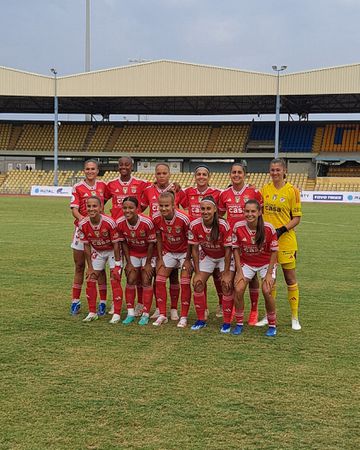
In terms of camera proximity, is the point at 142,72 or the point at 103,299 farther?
the point at 142,72

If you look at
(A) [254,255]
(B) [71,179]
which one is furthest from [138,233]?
(B) [71,179]

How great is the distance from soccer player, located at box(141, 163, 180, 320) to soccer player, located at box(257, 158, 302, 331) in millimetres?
1214

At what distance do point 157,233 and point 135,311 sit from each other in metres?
1.04

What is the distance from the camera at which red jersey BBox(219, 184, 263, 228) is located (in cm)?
581

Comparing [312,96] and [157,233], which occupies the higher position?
[312,96]

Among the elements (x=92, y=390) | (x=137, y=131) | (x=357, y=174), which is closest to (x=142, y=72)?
(x=137, y=131)

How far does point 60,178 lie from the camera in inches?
1718

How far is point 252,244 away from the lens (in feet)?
17.3

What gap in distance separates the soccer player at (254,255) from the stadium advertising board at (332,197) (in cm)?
2840

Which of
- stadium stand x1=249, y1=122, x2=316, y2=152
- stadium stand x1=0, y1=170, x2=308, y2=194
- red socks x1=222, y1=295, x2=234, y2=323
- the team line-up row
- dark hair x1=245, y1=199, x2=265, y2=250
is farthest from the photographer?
stadium stand x1=249, y1=122, x2=316, y2=152

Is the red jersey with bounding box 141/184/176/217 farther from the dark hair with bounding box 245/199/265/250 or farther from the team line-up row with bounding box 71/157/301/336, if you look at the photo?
the dark hair with bounding box 245/199/265/250

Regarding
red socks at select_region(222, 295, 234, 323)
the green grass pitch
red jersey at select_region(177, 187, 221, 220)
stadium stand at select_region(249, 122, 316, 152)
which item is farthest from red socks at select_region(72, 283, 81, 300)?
stadium stand at select_region(249, 122, 316, 152)

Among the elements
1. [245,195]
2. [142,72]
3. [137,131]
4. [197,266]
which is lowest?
[197,266]

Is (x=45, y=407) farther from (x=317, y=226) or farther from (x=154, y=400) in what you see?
(x=317, y=226)
